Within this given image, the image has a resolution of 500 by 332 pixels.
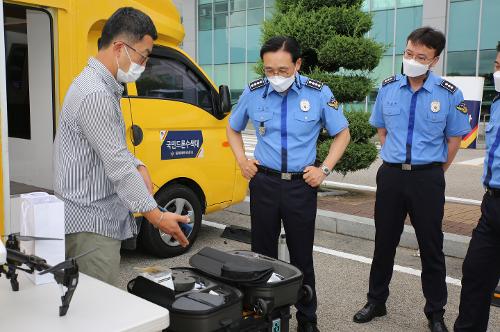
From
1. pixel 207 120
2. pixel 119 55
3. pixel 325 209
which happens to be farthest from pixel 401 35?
pixel 119 55

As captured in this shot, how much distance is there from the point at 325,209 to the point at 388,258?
3.23 m

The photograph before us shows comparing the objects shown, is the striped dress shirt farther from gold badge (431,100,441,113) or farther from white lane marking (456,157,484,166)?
white lane marking (456,157,484,166)

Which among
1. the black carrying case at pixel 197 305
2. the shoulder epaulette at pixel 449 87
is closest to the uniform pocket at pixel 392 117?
the shoulder epaulette at pixel 449 87

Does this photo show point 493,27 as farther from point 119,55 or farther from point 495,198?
point 119,55

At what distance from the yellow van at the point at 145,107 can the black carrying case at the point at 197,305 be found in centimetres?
233

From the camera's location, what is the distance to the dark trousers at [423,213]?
11.6 ft


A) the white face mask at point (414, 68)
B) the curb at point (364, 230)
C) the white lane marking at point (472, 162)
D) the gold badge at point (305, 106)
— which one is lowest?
the curb at point (364, 230)

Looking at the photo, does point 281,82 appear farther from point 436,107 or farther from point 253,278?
point 253,278

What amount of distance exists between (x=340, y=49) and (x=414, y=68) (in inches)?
163

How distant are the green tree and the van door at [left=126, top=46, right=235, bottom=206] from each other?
8.41ft

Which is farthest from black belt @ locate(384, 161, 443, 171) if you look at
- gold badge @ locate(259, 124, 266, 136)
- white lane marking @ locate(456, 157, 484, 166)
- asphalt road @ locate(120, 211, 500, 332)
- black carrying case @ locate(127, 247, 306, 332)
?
white lane marking @ locate(456, 157, 484, 166)

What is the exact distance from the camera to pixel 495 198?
294 centimetres

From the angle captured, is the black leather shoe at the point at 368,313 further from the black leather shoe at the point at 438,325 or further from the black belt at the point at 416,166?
the black belt at the point at 416,166

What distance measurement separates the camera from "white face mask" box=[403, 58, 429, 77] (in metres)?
3.49
